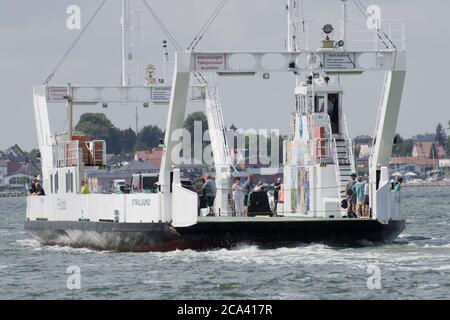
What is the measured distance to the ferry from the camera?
1438 inches

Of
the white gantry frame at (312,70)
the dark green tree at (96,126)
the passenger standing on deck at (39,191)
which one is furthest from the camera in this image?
the dark green tree at (96,126)

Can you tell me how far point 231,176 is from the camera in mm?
45312

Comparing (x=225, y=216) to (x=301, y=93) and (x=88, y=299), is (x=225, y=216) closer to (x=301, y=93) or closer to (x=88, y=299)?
(x=301, y=93)

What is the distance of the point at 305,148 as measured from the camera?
42.0 metres

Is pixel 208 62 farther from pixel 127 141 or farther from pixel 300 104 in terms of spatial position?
pixel 127 141

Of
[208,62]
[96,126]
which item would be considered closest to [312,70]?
[208,62]

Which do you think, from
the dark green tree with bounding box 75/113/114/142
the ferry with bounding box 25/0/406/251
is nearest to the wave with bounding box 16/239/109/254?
the ferry with bounding box 25/0/406/251

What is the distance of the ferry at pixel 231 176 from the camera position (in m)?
36.5

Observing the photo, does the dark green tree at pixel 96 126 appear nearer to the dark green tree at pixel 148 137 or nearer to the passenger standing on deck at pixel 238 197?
the dark green tree at pixel 148 137

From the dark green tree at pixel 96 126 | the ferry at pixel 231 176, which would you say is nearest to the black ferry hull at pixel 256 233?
the ferry at pixel 231 176

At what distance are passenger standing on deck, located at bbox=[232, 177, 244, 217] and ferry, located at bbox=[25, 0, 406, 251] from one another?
0.53m

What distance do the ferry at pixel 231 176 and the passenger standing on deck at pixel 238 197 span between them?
0.53m

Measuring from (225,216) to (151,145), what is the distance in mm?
93766

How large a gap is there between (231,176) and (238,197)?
5.52 metres
